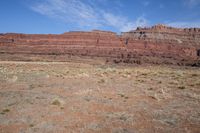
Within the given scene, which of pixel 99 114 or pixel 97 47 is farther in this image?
pixel 97 47

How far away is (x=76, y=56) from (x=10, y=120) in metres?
64.3

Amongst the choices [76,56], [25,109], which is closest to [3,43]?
[76,56]

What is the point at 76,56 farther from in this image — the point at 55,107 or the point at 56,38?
the point at 55,107

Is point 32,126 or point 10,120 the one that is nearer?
point 32,126

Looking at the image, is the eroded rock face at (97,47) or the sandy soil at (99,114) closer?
the sandy soil at (99,114)

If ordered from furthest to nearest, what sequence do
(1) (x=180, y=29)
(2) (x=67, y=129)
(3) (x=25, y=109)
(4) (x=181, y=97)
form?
(1) (x=180, y=29) → (4) (x=181, y=97) → (3) (x=25, y=109) → (2) (x=67, y=129)

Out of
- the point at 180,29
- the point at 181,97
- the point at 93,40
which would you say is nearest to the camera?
the point at 181,97

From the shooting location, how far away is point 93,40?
8900cm

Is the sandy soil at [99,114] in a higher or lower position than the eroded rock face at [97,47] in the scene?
lower

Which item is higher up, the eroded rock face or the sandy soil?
the eroded rock face

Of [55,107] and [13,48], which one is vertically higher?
[13,48]

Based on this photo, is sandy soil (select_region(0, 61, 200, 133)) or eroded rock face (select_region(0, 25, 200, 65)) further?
eroded rock face (select_region(0, 25, 200, 65))

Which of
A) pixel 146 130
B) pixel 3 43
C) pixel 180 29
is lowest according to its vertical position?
pixel 146 130

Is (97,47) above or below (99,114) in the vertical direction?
above
